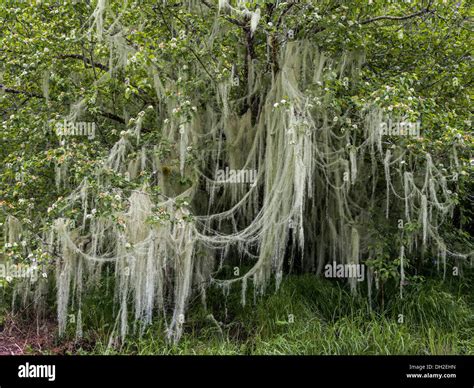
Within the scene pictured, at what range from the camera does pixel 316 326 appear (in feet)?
17.3

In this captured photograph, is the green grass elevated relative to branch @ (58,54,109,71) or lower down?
lower down

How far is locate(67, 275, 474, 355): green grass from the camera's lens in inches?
197

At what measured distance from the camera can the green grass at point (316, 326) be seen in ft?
16.4

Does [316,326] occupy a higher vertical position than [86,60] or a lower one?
lower

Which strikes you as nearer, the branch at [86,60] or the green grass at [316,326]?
the green grass at [316,326]

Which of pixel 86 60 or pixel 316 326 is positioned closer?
pixel 316 326

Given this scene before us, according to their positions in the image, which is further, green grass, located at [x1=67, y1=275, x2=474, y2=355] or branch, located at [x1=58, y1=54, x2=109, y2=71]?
branch, located at [x1=58, y1=54, x2=109, y2=71]

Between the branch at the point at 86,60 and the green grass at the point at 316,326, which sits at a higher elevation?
the branch at the point at 86,60

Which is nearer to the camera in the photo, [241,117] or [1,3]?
[1,3]
